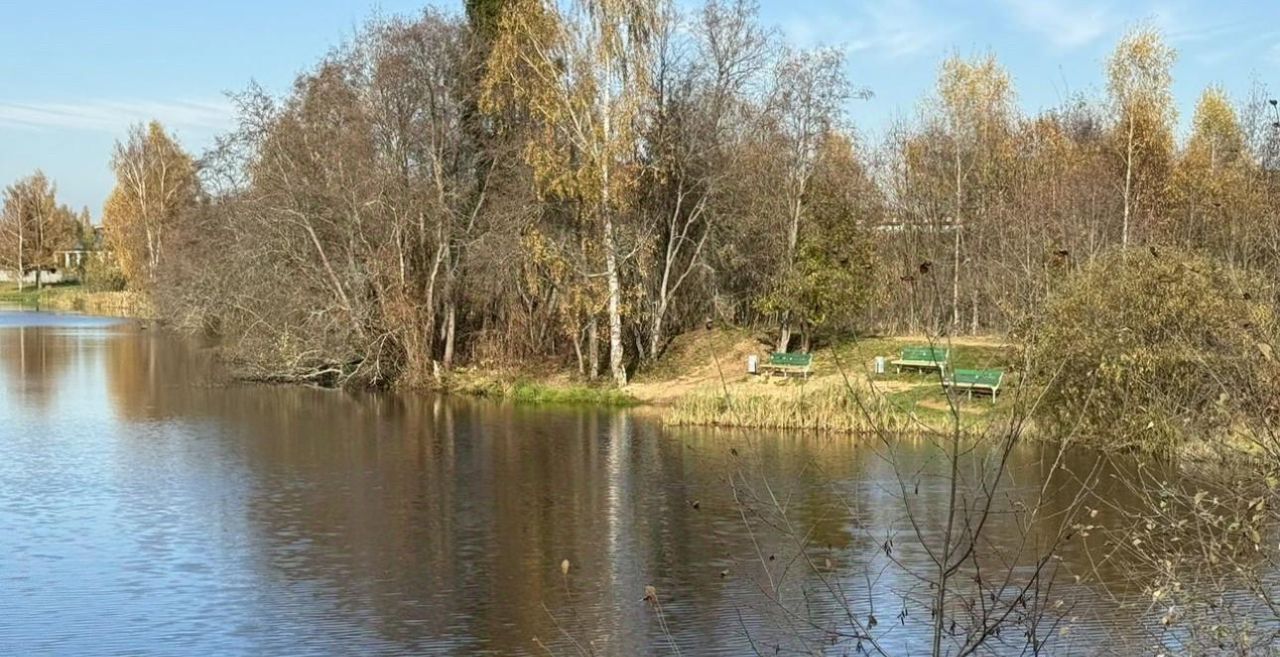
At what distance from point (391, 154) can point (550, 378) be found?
25.0 feet

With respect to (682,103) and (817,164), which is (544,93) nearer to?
(682,103)

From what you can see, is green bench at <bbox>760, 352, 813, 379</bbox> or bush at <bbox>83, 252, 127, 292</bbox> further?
bush at <bbox>83, 252, 127, 292</bbox>

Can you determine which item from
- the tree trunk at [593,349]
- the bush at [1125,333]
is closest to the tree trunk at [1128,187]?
the bush at [1125,333]

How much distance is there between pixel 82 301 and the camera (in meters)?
82.6

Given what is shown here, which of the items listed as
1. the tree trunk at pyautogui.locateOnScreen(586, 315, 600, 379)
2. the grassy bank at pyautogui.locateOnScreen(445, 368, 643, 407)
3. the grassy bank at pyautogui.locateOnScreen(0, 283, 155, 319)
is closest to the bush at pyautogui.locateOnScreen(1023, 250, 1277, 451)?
the grassy bank at pyautogui.locateOnScreen(445, 368, 643, 407)

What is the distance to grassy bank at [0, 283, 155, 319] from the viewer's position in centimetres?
7100

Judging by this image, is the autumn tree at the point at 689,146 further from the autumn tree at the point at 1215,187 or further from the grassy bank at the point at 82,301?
the grassy bank at the point at 82,301

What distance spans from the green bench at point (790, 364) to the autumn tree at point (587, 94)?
13.9 ft

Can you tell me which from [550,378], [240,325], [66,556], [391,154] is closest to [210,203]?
[240,325]

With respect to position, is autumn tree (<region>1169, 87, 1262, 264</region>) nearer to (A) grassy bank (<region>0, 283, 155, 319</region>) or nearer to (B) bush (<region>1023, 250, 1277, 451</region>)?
(B) bush (<region>1023, 250, 1277, 451</region>)

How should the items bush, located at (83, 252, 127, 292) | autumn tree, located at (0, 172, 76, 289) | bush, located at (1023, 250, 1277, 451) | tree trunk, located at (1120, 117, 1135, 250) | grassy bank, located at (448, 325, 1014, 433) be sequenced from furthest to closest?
autumn tree, located at (0, 172, 76, 289), bush, located at (83, 252, 127, 292), tree trunk, located at (1120, 117, 1135, 250), grassy bank, located at (448, 325, 1014, 433), bush, located at (1023, 250, 1277, 451)

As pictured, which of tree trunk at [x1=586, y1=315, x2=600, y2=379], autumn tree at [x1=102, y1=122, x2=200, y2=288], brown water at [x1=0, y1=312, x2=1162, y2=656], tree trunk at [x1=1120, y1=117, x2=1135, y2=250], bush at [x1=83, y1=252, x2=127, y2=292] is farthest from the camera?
bush at [x1=83, y1=252, x2=127, y2=292]

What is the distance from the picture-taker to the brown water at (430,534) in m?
12.2

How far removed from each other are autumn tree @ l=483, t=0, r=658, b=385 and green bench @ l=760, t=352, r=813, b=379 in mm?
4242
